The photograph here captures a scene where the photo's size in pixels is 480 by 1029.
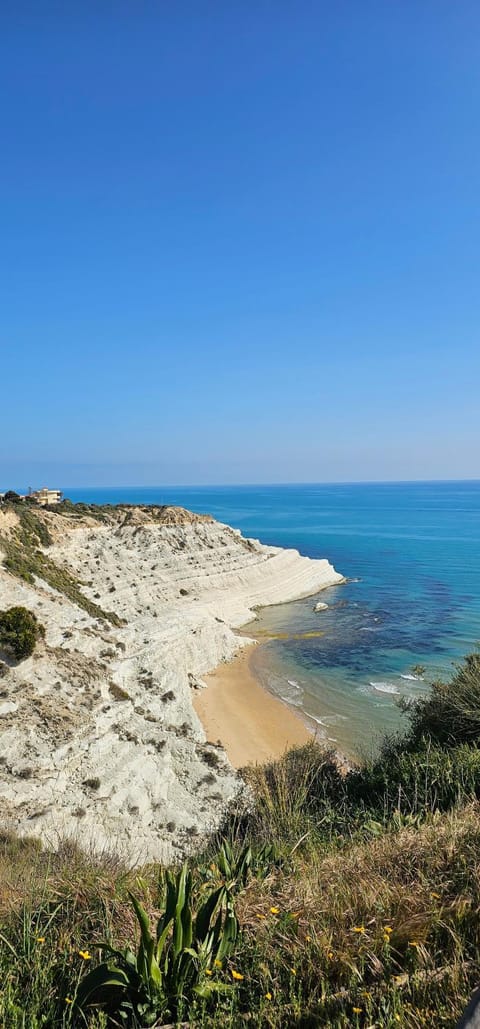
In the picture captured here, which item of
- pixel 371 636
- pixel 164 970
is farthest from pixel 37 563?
pixel 164 970

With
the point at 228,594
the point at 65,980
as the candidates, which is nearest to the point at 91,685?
the point at 65,980

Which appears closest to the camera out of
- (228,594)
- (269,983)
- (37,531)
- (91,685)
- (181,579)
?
(269,983)

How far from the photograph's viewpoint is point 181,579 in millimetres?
39812

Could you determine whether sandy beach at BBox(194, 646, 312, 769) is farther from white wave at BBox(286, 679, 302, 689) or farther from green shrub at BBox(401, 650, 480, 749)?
green shrub at BBox(401, 650, 480, 749)

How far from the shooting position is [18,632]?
18.2m

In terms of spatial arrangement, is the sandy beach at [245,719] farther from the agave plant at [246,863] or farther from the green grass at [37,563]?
the agave plant at [246,863]

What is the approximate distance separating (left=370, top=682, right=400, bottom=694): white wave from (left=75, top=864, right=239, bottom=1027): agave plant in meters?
23.0

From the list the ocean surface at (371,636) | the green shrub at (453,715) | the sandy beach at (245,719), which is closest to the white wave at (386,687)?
the ocean surface at (371,636)

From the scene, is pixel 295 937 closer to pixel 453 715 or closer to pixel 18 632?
pixel 453 715

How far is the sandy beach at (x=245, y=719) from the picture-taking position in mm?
19078

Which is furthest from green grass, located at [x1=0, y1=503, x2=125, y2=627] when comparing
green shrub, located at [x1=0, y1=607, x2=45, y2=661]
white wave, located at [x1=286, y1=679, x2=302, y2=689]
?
white wave, located at [x1=286, y1=679, x2=302, y2=689]

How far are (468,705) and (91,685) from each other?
13.3m

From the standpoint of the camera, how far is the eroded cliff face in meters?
13.0

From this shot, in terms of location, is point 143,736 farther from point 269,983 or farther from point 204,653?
point 269,983
